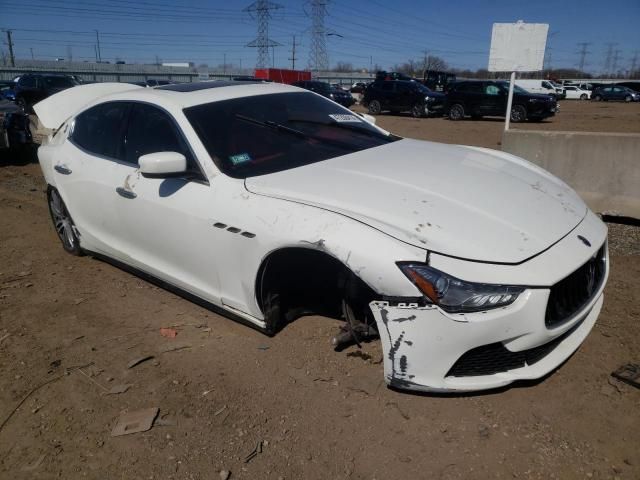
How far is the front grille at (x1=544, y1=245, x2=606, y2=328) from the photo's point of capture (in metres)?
2.23

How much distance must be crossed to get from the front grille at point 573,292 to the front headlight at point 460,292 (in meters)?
0.24

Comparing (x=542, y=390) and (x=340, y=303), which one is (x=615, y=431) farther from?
(x=340, y=303)

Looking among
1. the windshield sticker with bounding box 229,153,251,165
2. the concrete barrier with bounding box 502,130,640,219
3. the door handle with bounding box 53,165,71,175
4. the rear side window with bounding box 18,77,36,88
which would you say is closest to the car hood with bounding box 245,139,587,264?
the windshield sticker with bounding box 229,153,251,165

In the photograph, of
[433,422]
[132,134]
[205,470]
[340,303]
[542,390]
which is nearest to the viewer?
[205,470]

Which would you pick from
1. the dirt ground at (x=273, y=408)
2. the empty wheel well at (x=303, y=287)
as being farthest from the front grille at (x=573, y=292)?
the empty wheel well at (x=303, y=287)

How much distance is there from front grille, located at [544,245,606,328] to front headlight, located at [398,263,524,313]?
0.24m

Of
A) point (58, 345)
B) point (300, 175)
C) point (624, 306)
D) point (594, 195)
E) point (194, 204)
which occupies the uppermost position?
point (300, 175)

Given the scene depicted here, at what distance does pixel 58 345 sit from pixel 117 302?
2.08ft

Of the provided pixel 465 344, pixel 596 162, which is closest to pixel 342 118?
pixel 465 344

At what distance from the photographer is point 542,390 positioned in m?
2.54

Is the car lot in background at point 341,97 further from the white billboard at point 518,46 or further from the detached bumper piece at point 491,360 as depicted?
the detached bumper piece at point 491,360

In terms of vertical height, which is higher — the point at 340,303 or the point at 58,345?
the point at 340,303

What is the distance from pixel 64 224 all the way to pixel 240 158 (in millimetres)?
2469

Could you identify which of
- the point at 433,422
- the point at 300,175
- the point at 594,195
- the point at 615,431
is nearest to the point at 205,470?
the point at 433,422
